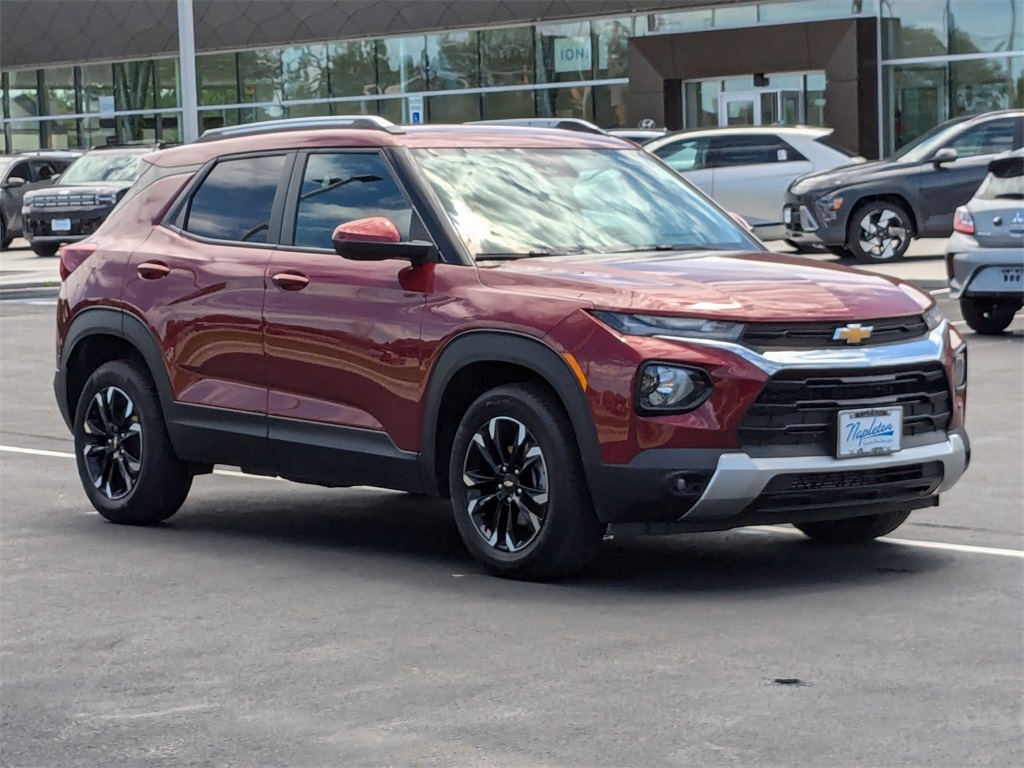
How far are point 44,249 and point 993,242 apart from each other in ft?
70.0

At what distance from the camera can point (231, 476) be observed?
10867 mm

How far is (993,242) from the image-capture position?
16172 millimetres

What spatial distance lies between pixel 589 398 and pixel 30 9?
167 ft

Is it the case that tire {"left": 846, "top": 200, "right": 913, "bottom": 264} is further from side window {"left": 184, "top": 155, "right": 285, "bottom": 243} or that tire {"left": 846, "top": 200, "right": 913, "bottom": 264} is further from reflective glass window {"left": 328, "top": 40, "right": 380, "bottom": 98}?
reflective glass window {"left": 328, "top": 40, "right": 380, "bottom": 98}

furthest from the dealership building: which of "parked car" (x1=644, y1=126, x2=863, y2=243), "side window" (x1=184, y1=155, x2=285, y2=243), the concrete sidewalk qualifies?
"side window" (x1=184, y1=155, x2=285, y2=243)

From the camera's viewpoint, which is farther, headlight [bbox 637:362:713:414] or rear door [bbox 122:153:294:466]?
rear door [bbox 122:153:294:466]

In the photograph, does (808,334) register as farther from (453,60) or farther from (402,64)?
(402,64)

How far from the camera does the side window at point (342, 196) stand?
8.10 metres

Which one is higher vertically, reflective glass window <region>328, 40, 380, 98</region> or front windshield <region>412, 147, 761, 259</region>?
reflective glass window <region>328, 40, 380, 98</region>


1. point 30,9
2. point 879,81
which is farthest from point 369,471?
point 30,9

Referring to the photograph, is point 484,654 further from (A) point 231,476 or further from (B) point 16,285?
(B) point 16,285

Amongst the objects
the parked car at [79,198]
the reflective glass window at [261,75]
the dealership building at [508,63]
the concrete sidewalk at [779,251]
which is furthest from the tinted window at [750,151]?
the reflective glass window at [261,75]

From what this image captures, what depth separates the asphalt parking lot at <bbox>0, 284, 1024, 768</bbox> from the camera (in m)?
5.20

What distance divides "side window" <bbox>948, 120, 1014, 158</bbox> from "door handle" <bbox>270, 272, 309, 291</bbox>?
18065mm
